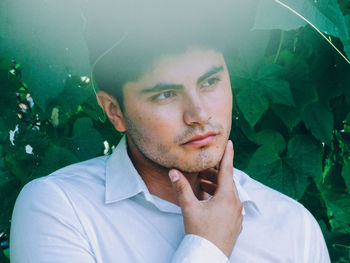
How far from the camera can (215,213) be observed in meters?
1.39

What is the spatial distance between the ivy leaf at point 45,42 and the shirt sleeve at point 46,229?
32 centimetres

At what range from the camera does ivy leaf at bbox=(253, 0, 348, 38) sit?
3.75 feet

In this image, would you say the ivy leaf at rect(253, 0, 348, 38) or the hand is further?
the hand

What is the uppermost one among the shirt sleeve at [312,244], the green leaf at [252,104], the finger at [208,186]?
the green leaf at [252,104]

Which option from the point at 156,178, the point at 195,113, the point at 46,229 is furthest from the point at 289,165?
the point at 46,229

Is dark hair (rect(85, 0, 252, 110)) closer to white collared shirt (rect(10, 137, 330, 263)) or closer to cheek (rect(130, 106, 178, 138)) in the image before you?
cheek (rect(130, 106, 178, 138))

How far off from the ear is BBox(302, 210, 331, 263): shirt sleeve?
70 cm

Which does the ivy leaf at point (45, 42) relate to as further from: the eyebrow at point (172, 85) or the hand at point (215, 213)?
the hand at point (215, 213)

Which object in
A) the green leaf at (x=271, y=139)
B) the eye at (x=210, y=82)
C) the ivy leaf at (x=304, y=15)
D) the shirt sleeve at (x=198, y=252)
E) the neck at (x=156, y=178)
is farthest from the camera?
the green leaf at (x=271, y=139)

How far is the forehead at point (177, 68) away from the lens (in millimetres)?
1447

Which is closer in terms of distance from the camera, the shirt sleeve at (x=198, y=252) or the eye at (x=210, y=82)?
the shirt sleeve at (x=198, y=252)

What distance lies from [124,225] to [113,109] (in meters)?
0.39

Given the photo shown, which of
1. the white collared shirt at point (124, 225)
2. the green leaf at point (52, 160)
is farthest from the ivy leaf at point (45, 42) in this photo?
the green leaf at point (52, 160)

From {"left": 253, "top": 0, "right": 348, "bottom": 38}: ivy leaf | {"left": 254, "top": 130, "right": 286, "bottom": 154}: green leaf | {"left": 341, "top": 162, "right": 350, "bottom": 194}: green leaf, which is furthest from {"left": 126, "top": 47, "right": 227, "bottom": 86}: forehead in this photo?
{"left": 341, "top": 162, "right": 350, "bottom": 194}: green leaf
